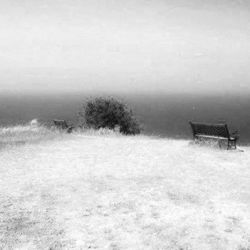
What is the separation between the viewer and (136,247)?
615 cm

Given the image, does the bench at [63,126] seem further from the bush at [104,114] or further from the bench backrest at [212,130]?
the bench backrest at [212,130]

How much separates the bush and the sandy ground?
18.5 m

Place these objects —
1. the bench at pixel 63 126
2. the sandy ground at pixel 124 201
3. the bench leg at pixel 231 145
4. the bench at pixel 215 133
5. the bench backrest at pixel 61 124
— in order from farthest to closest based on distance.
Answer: the bench backrest at pixel 61 124, the bench at pixel 63 126, the bench at pixel 215 133, the bench leg at pixel 231 145, the sandy ground at pixel 124 201

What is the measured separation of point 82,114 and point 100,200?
83.8ft

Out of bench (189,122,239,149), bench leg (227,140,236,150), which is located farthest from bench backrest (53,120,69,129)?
bench leg (227,140,236,150)

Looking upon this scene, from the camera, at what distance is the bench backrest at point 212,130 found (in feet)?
56.5

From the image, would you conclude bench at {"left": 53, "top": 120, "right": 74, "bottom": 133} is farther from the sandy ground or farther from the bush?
the sandy ground

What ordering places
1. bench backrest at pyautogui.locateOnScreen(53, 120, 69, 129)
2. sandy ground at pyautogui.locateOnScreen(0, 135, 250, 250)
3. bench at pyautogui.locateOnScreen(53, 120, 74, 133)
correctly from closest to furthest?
1. sandy ground at pyautogui.locateOnScreen(0, 135, 250, 250)
2. bench at pyautogui.locateOnScreen(53, 120, 74, 133)
3. bench backrest at pyautogui.locateOnScreen(53, 120, 69, 129)

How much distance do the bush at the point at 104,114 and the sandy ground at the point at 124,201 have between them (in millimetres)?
18481

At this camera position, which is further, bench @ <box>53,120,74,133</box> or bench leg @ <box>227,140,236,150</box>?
bench @ <box>53,120,74,133</box>

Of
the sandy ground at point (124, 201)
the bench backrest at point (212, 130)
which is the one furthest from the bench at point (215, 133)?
the sandy ground at point (124, 201)

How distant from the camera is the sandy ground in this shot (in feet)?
21.2

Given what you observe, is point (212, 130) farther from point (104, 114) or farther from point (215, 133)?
point (104, 114)

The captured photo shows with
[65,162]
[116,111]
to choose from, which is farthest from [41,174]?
[116,111]
